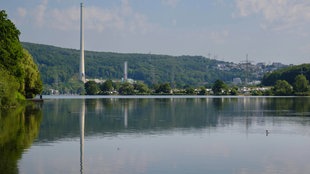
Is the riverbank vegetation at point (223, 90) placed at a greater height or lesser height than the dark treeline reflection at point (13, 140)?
greater

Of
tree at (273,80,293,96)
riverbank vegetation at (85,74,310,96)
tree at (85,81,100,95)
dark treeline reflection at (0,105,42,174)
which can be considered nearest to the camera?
dark treeline reflection at (0,105,42,174)

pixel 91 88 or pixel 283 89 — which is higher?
pixel 91 88

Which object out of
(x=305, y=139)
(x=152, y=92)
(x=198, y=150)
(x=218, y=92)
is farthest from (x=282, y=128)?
(x=152, y=92)

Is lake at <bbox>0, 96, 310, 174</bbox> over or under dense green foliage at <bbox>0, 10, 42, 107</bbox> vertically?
under

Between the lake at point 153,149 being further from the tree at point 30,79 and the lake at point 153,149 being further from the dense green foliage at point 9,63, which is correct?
the tree at point 30,79

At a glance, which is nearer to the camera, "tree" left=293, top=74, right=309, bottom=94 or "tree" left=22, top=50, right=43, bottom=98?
"tree" left=22, top=50, right=43, bottom=98

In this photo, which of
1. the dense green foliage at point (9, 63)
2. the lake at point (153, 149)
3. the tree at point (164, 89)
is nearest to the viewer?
the lake at point (153, 149)

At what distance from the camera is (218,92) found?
18238 centimetres

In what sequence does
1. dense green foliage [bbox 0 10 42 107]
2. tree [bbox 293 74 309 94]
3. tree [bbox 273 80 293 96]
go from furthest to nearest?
tree [bbox 273 80 293 96]
tree [bbox 293 74 309 94]
dense green foliage [bbox 0 10 42 107]

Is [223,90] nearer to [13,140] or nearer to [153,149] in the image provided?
[13,140]

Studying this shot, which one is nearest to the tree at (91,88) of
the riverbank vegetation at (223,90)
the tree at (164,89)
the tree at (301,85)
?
the riverbank vegetation at (223,90)

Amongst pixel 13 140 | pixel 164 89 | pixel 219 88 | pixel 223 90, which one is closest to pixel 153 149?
pixel 13 140

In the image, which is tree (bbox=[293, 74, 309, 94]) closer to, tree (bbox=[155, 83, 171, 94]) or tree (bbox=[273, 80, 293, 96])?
tree (bbox=[273, 80, 293, 96])

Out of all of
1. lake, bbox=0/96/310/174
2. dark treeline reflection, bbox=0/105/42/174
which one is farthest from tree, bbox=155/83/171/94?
lake, bbox=0/96/310/174
